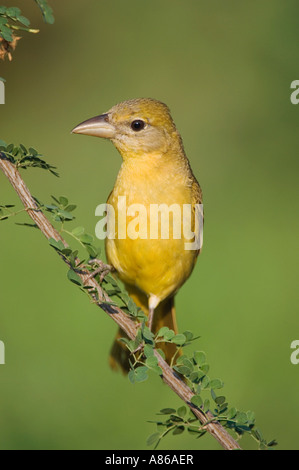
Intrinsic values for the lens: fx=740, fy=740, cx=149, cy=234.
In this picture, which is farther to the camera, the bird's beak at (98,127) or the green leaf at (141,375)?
the bird's beak at (98,127)

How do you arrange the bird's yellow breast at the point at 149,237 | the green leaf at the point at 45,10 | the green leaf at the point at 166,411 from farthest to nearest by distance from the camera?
1. the bird's yellow breast at the point at 149,237
2. the green leaf at the point at 166,411
3. the green leaf at the point at 45,10

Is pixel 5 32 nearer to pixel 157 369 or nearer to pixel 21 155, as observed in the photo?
pixel 21 155

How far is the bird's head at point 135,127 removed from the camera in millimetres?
2934

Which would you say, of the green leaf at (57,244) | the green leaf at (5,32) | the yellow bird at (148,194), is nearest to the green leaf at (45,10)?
the green leaf at (5,32)

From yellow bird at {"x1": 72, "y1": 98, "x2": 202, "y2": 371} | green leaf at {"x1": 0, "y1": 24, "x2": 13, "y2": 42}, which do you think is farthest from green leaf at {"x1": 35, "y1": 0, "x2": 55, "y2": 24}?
yellow bird at {"x1": 72, "y1": 98, "x2": 202, "y2": 371}

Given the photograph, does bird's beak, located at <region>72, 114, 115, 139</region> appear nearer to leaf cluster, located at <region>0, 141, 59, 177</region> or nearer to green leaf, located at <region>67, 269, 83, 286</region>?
leaf cluster, located at <region>0, 141, 59, 177</region>

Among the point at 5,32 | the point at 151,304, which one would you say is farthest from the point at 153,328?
the point at 5,32

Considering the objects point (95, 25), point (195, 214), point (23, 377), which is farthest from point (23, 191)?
point (95, 25)

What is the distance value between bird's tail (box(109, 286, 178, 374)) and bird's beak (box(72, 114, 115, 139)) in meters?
0.66

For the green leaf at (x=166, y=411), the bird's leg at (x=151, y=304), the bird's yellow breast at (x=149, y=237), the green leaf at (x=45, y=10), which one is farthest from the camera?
the bird's leg at (x=151, y=304)

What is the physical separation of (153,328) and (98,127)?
0.93 metres

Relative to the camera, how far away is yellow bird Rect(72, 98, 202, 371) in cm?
282

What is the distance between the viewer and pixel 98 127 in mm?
2879

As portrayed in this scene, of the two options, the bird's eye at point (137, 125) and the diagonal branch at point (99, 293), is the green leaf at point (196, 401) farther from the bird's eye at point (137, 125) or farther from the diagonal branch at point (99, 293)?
the bird's eye at point (137, 125)
